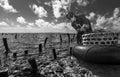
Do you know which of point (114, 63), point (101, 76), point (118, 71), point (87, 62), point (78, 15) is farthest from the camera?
point (78, 15)

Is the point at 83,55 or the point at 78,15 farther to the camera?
the point at 78,15

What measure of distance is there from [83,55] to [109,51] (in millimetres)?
2958

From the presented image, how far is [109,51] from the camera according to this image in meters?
9.02

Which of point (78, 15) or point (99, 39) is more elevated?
point (78, 15)

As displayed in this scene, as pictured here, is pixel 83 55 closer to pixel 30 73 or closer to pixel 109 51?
pixel 109 51

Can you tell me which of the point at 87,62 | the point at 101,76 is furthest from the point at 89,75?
the point at 87,62

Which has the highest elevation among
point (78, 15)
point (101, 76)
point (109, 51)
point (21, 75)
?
point (78, 15)

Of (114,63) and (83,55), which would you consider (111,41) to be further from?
(83,55)

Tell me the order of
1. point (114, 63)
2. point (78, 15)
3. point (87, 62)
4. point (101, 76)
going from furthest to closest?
point (78, 15) → point (87, 62) → point (114, 63) → point (101, 76)

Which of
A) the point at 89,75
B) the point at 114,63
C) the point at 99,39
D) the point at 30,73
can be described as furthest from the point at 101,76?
the point at 30,73

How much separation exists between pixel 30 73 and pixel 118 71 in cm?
905

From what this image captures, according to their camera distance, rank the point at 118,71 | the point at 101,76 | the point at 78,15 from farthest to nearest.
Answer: the point at 78,15 → the point at 118,71 → the point at 101,76

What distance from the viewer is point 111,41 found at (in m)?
10.3

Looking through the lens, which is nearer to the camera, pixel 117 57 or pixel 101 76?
pixel 101 76
